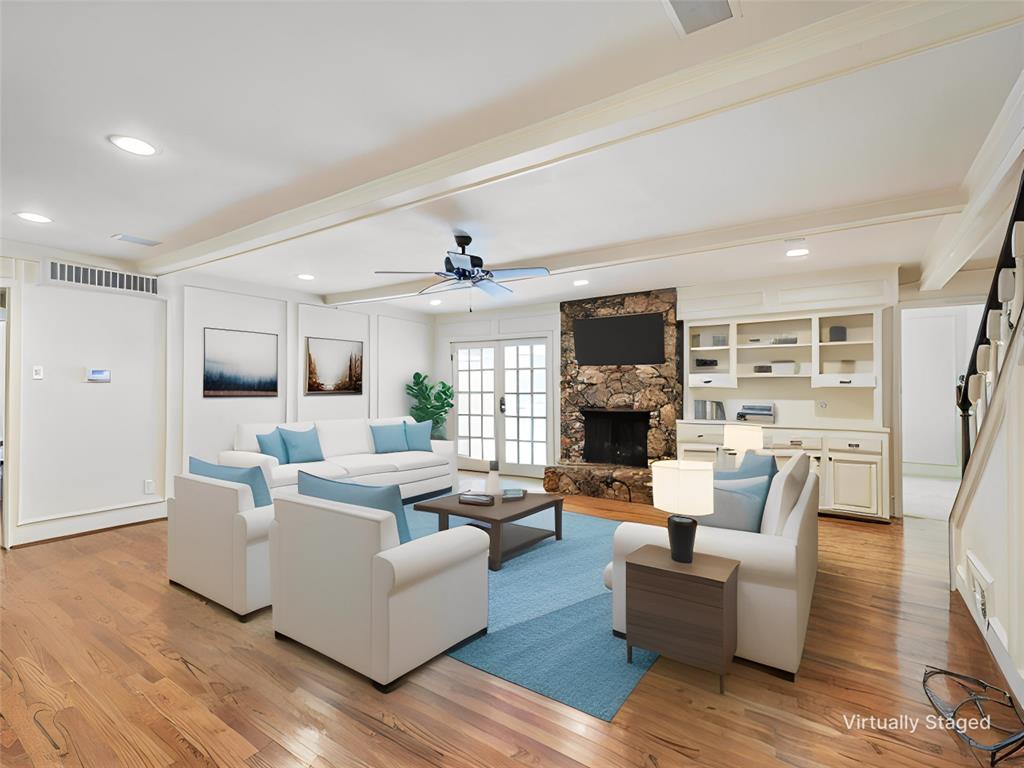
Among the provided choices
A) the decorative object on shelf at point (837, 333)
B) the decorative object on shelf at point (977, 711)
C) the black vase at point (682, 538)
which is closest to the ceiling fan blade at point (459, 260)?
the black vase at point (682, 538)

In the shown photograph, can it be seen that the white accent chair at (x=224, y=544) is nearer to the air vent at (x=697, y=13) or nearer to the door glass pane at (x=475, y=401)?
the air vent at (x=697, y=13)

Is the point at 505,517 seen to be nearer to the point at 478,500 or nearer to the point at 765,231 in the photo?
the point at 478,500

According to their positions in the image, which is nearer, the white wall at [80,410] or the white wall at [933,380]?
the white wall at [80,410]

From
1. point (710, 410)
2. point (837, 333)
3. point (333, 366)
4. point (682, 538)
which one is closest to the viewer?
point (682, 538)

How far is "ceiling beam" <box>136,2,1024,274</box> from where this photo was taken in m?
1.65

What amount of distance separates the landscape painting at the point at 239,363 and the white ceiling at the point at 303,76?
8.56 feet

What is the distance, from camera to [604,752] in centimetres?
180

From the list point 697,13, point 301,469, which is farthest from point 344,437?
point 697,13

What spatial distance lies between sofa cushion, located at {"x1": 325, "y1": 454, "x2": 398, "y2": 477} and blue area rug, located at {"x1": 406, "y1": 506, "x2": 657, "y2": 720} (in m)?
2.23

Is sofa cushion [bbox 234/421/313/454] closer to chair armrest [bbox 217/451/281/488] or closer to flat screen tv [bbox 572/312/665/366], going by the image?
chair armrest [bbox 217/451/281/488]

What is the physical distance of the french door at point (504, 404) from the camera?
7.45 m

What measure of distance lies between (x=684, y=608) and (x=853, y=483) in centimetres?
392

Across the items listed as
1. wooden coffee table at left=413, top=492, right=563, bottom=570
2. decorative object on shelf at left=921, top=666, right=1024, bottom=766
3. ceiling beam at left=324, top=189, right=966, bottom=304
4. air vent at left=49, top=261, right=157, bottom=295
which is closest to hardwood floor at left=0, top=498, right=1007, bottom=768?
decorative object on shelf at left=921, top=666, right=1024, bottom=766

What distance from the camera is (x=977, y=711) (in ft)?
6.68
